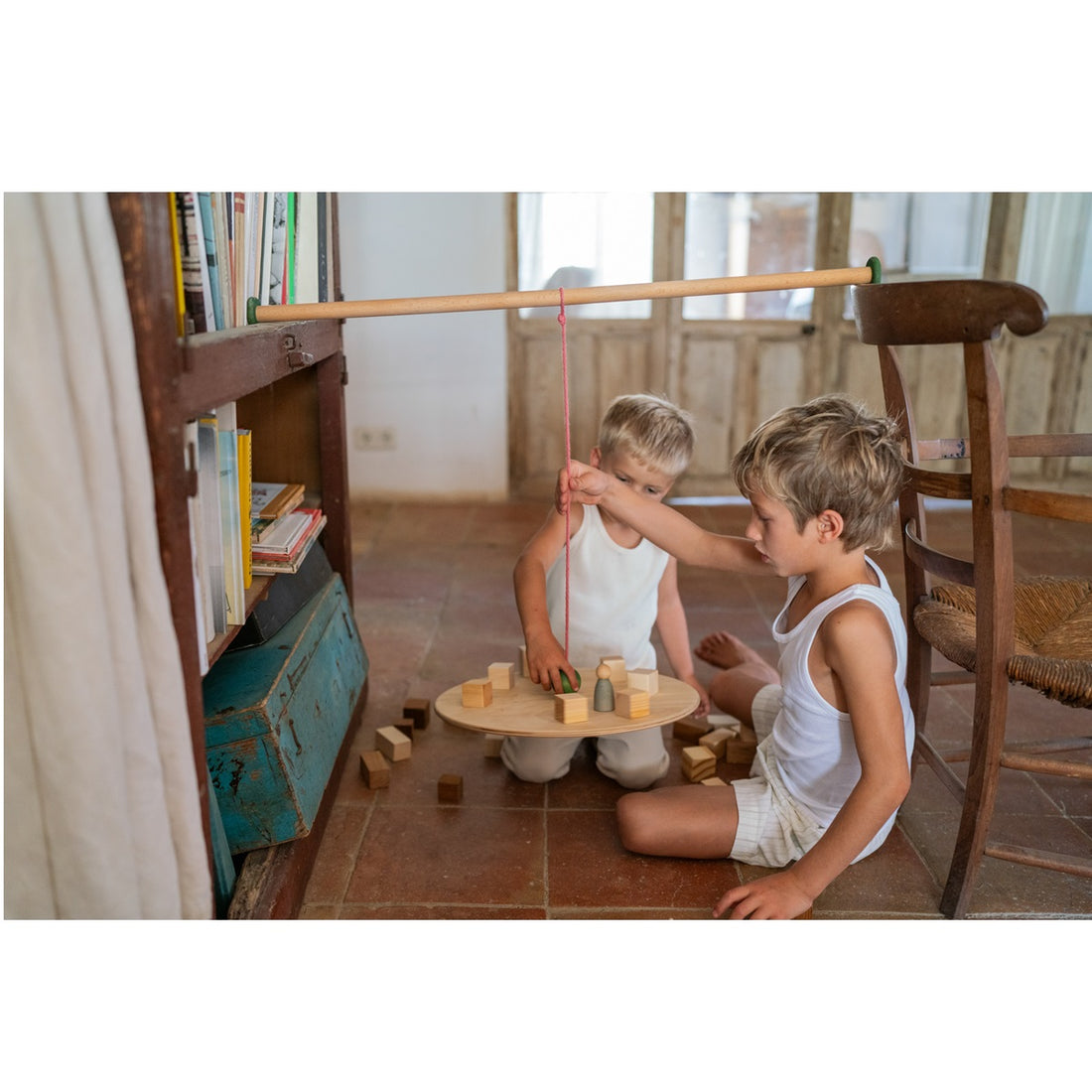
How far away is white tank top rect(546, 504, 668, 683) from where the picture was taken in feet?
8.05

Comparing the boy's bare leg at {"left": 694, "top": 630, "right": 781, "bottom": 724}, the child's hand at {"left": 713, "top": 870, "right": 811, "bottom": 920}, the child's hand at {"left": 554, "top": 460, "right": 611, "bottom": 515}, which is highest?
the child's hand at {"left": 554, "top": 460, "right": 611, "bottom": 515}

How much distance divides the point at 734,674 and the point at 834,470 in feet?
3.48

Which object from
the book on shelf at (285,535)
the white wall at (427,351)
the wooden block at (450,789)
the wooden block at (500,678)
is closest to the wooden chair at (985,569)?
the wooden block at (500,678)

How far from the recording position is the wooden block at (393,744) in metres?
2.49

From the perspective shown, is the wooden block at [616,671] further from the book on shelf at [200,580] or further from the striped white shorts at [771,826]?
the book on shelf at [200,580]

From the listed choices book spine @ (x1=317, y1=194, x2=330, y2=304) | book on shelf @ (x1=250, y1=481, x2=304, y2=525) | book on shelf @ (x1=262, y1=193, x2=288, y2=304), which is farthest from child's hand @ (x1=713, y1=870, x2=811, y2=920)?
book spine @ (x1=317, y1=194, x2=330, y2=304)

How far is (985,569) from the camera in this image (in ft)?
5.57

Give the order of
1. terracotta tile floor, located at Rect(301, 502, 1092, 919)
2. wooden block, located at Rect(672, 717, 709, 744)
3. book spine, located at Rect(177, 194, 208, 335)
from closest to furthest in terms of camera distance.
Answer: book spine, located at Rect(177, 194, 208, 335) < terracotta tile floor, located at Rect(301, 502, 1092, 919) < wooden block, located at Rect(672, 717, 709, 744)

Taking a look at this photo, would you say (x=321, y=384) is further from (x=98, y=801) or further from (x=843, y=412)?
(x=98, y=801)

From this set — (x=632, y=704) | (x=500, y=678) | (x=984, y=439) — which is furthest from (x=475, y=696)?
(x=984, y=439)

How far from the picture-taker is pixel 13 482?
3.90ft

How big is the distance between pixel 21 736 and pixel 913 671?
1.74m

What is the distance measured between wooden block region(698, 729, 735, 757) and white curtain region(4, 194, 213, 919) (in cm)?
141

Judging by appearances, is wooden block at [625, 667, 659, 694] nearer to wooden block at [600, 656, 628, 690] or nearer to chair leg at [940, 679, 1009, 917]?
wooden block at [600, 656, 628, 690]
